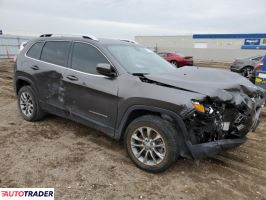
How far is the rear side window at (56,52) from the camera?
4.42m

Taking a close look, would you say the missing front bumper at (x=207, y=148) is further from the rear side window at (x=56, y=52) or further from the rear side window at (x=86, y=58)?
the rear side window at (x=56, y=52)

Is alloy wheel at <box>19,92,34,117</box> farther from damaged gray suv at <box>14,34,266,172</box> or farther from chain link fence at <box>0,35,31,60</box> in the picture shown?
chain link fence at <box>0,35,31,60</box>

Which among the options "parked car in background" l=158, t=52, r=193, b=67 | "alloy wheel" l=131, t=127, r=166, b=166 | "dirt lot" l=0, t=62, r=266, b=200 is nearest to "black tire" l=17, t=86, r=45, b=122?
"dirt lot" l=0, t=62, r=266, b=200

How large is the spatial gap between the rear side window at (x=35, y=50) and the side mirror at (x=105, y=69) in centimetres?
188

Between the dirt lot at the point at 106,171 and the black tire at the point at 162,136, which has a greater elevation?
the black tire at the point at 162,136

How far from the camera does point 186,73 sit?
12.6ft

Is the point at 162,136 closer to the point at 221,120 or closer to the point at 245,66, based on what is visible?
the point at 221,120

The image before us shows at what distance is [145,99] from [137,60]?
3.43 ft

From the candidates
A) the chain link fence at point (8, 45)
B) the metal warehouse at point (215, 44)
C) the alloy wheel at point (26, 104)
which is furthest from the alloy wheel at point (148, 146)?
the metal warehouse at point (215, 44)

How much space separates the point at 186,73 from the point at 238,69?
1206 centimetres

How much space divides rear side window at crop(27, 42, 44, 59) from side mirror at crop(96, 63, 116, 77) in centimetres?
188

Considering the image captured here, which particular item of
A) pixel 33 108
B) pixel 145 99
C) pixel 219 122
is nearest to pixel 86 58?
pixel 145 99

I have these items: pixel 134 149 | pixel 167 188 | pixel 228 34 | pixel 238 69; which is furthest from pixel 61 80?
pixel 228 34

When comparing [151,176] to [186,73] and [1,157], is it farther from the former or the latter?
[1,157]
